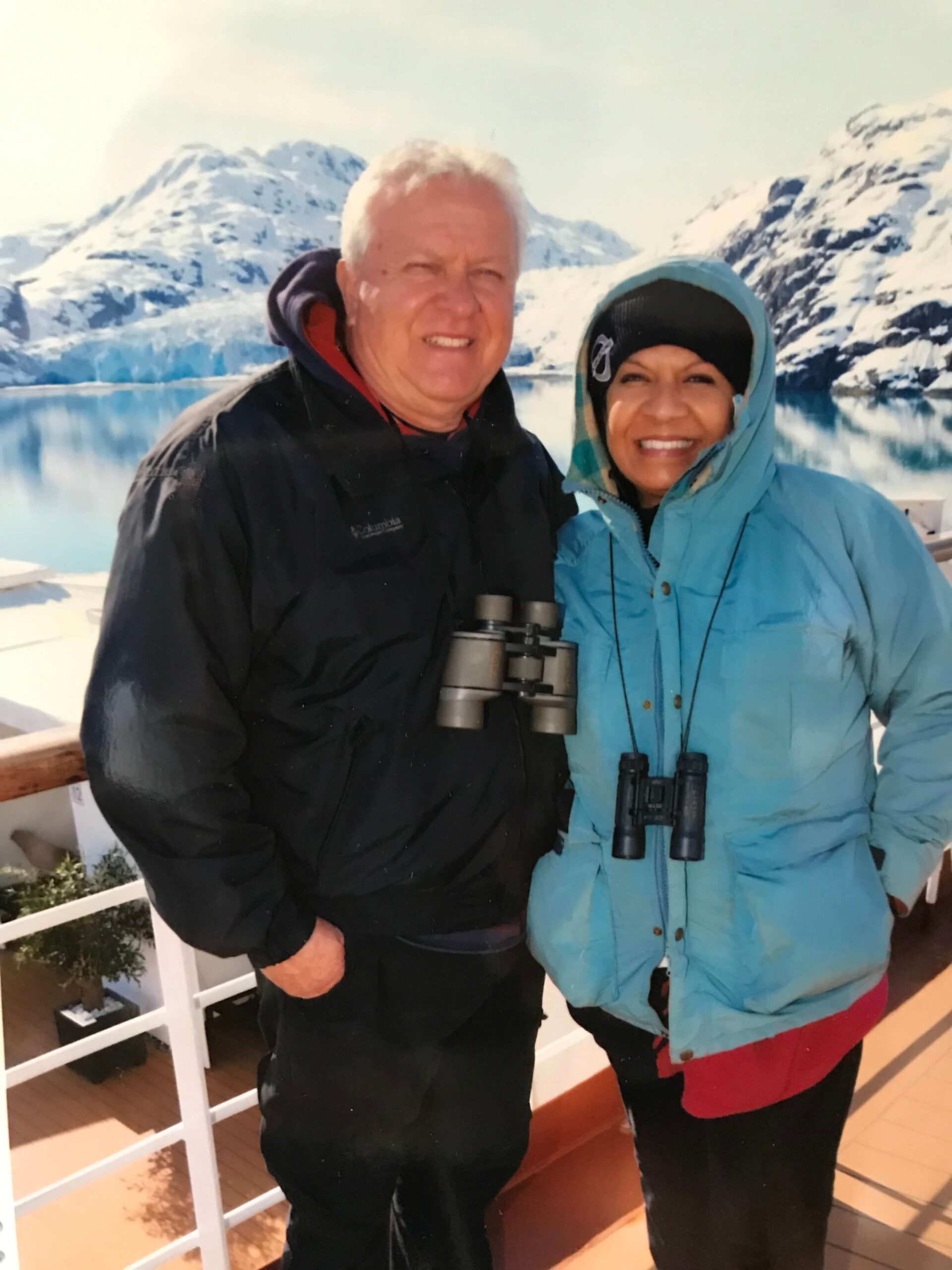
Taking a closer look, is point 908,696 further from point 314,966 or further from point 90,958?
point 90,958

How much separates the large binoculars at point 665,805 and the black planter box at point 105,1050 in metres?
11.1

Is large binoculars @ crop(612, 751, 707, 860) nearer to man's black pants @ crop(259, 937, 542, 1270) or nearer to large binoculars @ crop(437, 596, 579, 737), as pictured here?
large binoculars @ crop(437, 596, 579, 737)

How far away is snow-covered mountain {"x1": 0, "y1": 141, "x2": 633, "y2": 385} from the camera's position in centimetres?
149

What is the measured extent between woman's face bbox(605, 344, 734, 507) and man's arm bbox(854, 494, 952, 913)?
0.58 feet

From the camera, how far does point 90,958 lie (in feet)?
35.7

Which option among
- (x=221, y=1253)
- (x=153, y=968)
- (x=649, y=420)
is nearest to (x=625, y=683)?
(x=649, y=420)

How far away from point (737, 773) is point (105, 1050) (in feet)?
39.8

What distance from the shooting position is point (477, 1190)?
1.11m

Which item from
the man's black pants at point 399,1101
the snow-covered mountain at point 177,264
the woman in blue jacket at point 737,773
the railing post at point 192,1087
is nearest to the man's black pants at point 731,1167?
the woman in blue jacket at point 737,773

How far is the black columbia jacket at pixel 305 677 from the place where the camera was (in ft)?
2.73

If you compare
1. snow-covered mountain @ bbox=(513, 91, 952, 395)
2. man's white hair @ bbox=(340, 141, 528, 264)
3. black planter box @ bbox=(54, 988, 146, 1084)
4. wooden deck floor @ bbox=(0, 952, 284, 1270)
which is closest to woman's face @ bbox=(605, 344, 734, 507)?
man's white hair @ bbox=(340, 141, 528, 264)

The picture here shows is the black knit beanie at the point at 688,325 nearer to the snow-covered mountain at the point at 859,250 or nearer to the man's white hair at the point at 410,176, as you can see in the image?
the man's white hair at the point at 410,176

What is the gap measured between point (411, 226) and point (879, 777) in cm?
72

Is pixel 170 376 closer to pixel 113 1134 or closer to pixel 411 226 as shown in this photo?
pixel 411 226
